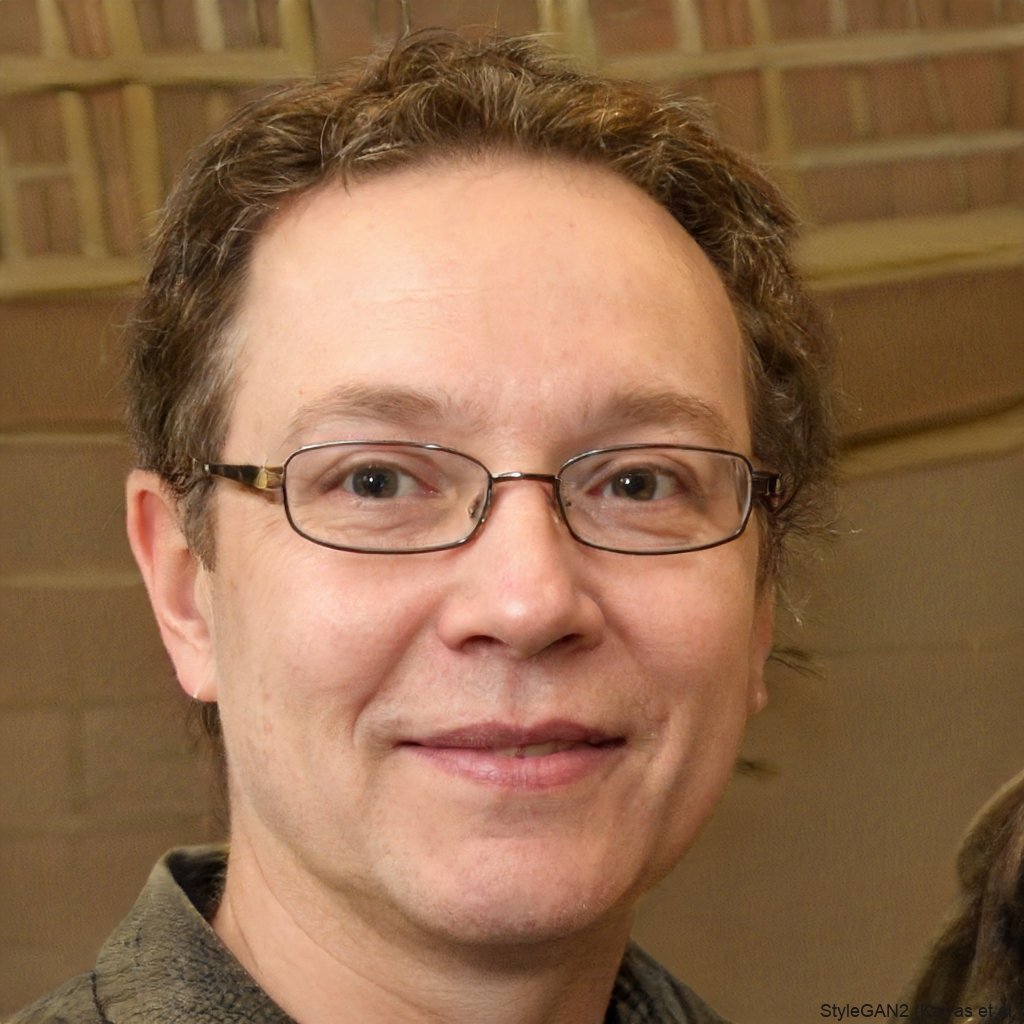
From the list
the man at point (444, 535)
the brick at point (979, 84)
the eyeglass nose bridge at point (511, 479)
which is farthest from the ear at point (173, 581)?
the brick at point (979, 84)

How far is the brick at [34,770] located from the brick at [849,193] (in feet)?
3.76

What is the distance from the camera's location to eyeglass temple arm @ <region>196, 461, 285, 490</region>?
1.34 metres

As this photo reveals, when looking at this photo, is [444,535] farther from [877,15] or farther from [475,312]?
[877,15]

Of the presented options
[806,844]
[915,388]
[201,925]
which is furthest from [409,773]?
[915,388]

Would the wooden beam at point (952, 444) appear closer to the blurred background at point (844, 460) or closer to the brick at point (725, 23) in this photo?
the blurred background at point (844, 460)

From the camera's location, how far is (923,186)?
1.88 meters

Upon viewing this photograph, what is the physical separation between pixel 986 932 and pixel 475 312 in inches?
42.9

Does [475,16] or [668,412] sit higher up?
[475,16]

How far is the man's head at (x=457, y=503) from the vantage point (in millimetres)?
1259

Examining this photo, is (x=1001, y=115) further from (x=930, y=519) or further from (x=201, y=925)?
(x=201, y=925)

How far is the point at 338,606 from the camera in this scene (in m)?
1.27

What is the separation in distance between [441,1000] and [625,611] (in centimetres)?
40

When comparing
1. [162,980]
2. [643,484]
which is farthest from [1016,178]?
[162,980]

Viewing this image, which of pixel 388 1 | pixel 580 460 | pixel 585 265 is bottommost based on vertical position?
pixel 580 460
